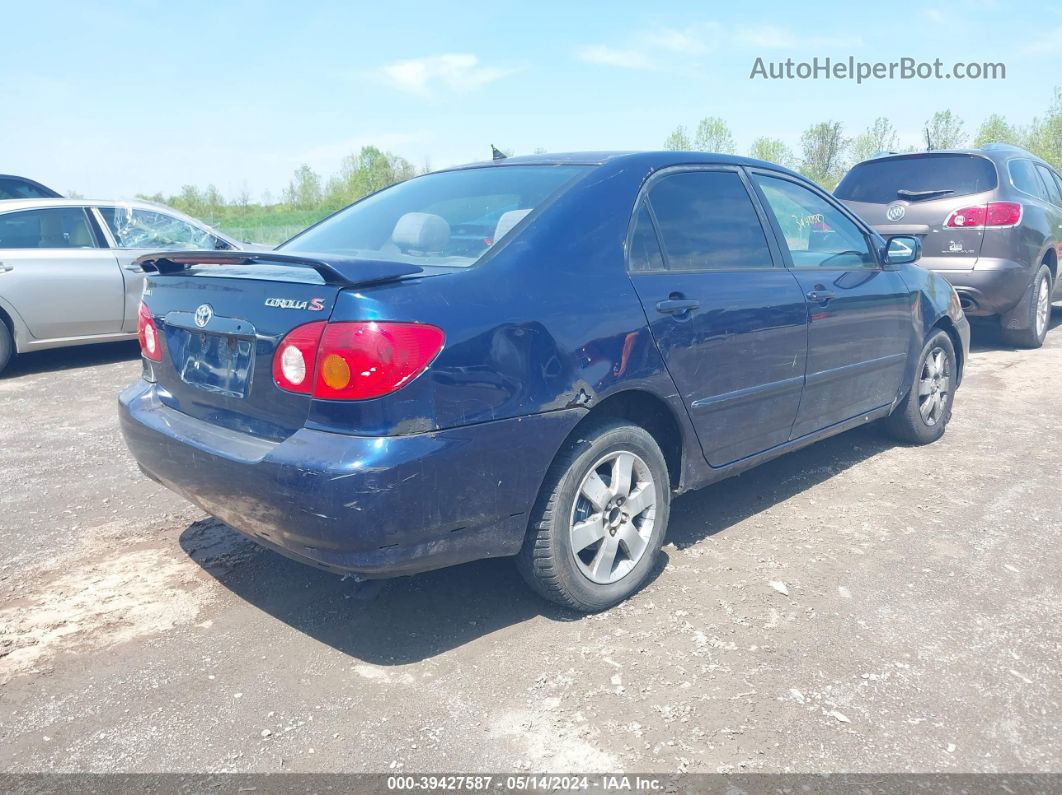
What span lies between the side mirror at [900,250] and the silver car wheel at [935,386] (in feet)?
2.22

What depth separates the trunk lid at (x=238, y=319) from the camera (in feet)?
8.16

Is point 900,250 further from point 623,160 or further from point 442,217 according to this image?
point 442,217

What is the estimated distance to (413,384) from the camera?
2.39 metres

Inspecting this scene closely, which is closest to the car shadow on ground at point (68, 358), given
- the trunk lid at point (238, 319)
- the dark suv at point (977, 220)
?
the trunk lid at point (238, 319)

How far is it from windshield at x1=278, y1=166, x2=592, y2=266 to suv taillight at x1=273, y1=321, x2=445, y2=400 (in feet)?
1.61

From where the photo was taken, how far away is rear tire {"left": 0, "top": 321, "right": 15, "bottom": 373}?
7.09 metres

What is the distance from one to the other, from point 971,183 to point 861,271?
3.99 meters

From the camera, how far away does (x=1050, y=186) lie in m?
8.64

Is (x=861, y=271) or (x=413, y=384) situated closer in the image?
(x=413, y=384)

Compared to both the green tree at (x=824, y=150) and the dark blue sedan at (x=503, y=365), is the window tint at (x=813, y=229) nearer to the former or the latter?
the dark blue sedan at (x=503, y=365)

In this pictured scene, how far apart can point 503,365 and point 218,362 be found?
0.99 metres

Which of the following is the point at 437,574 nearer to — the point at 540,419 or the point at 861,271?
the point at 540,419

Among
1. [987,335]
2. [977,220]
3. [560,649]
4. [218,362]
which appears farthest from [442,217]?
[987,335]

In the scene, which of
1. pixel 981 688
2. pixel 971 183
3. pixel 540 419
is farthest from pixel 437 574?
pixel 971 183
